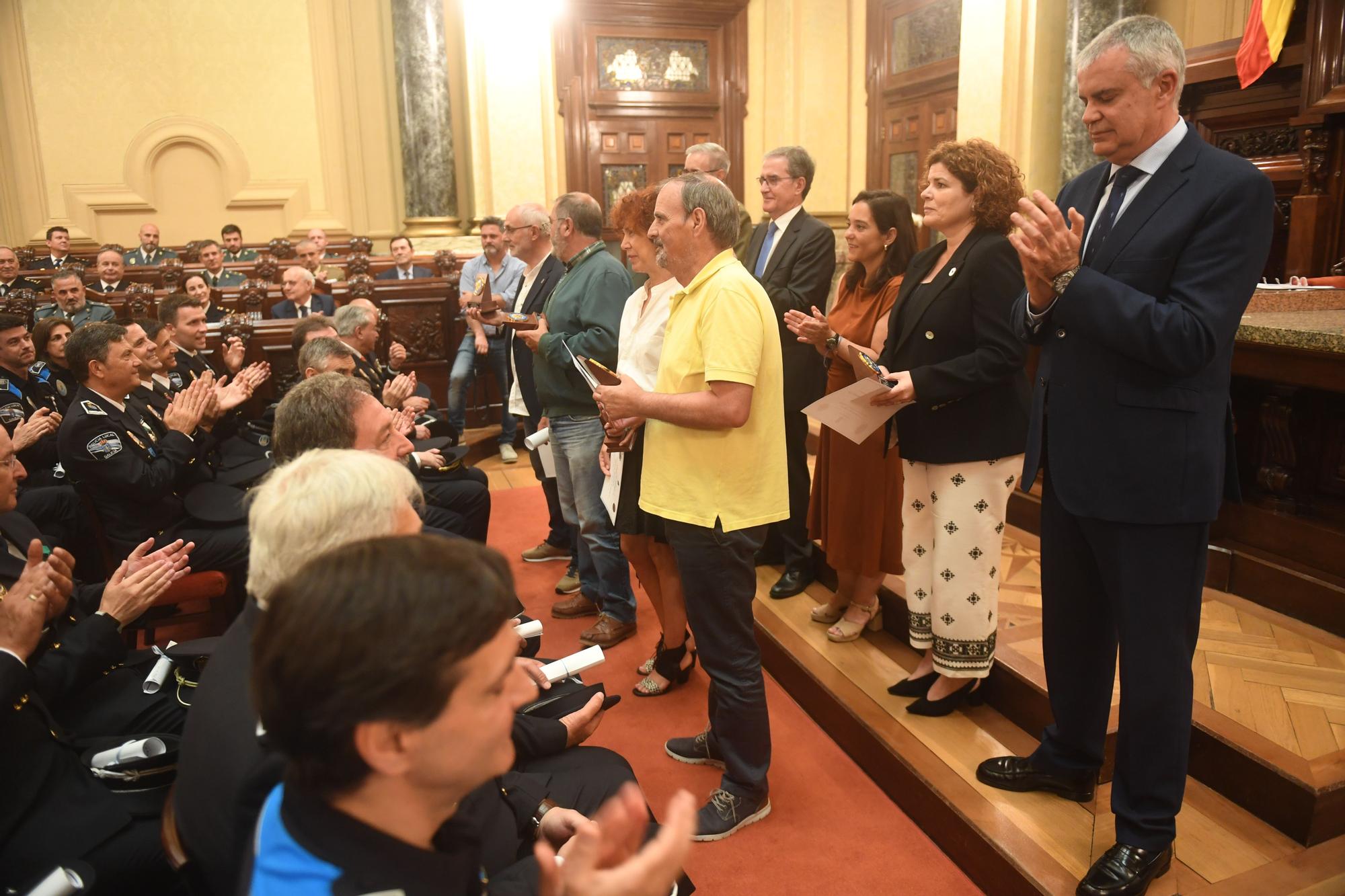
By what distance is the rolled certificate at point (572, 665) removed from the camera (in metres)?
1.76

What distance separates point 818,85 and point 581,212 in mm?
6013

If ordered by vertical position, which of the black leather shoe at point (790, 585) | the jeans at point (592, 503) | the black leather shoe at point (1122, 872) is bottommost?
the black leather shoe at point (790, 585)

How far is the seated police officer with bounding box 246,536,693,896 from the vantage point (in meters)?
0.78

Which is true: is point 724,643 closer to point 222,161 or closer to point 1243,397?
point 1243,397

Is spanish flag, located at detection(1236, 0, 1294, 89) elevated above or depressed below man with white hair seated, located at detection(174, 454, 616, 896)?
above

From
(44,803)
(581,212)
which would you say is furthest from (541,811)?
(581,212)

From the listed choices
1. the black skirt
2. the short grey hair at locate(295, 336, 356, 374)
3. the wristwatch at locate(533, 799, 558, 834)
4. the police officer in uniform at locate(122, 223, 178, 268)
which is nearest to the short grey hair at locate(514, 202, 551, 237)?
the short grey hair at locate(295, 336, 356, 374)

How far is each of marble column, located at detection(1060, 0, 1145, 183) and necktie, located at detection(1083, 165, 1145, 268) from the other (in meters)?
4.48

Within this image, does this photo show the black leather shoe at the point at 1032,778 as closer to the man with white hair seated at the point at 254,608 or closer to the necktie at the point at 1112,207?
the necktie at the point at 1112,207

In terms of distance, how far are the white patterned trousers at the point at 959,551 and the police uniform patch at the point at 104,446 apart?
233 centimetres

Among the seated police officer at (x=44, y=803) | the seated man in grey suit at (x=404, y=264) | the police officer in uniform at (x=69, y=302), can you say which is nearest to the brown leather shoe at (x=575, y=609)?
the seated police officer at (x=44, y=803)

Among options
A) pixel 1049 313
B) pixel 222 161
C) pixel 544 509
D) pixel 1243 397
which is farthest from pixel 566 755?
pixel 222 161

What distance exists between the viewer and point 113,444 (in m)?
2.87

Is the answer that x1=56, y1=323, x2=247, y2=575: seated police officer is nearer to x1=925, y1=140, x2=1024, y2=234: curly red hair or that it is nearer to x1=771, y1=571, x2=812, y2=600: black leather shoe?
x1=771, y1=571, x2=812, y2=600: black leather shoe
